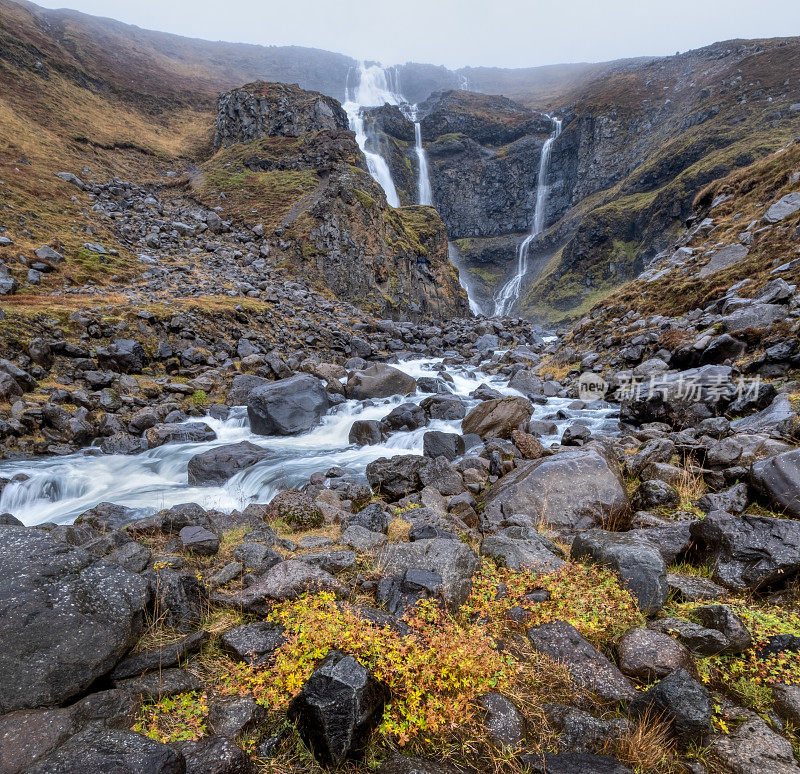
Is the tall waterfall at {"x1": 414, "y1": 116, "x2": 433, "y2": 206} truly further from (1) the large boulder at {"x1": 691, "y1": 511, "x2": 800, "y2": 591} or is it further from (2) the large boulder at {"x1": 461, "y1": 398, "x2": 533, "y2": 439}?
(1) the large boulder at {"x1": 691, "y1": 511, "x2": 800, "y2": 591}

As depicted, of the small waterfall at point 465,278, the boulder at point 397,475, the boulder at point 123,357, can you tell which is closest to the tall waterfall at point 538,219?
the small waterfall at point 465,278

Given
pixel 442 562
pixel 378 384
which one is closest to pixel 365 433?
pixel 378 384

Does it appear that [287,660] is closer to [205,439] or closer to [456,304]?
[205,439]

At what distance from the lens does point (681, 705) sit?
2840 mm

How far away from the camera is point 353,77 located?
12556 cm

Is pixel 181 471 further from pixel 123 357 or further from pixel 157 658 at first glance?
pixel 157 658

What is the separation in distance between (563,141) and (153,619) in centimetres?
9683

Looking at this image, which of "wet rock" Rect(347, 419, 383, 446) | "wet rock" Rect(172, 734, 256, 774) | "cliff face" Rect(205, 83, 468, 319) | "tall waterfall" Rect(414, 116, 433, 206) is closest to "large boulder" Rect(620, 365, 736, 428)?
"wet rock" Rect(347, 419, 383, 446)

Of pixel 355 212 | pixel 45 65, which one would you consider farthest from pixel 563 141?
pixel 45 65

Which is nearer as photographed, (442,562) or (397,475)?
(442,562)

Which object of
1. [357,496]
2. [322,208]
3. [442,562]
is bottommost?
[357,496]

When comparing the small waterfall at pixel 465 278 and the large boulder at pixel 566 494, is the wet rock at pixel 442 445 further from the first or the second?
the small waterfall at pixel 465 278

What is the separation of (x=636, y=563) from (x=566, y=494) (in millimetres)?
2645

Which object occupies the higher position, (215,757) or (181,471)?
(215,757)
